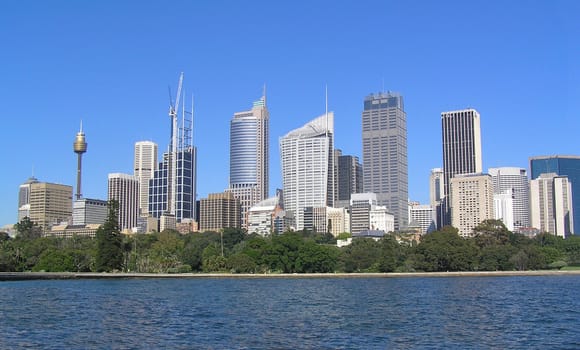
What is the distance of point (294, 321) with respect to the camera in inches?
2156

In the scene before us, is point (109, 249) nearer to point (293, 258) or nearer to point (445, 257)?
point (293, 258)

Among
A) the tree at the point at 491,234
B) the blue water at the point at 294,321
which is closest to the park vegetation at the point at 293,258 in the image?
the tree at the point at 491,234

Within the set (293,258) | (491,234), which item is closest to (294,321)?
(293,258)

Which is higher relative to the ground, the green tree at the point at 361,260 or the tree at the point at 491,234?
the tree at the point at 491,234

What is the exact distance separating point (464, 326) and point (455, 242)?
107448 millimetres

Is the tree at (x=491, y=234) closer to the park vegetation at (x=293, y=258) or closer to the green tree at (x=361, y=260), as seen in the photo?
the park vegetation at (x=293, y=258)

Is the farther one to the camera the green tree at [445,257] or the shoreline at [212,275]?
the green tree at [445,257]

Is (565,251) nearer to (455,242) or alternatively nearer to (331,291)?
(455,242)

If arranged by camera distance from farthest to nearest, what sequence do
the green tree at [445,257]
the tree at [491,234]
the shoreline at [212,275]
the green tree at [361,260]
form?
the tree at [491,234] < the green tree at [361,260] < the green tree at [445,257] < the shoreline at [212,275]

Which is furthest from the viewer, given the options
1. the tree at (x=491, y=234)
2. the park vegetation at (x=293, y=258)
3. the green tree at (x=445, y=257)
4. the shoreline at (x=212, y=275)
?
the tree at (x=491, y=234)

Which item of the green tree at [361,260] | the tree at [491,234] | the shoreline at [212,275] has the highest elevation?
the tree at [491,234]

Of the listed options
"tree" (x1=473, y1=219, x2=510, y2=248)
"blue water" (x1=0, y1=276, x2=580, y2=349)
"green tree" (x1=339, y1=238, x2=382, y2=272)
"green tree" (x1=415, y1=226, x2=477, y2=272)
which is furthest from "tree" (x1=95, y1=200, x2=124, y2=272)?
"tree" (x1=473, y1=219, x2=510, y2=248)

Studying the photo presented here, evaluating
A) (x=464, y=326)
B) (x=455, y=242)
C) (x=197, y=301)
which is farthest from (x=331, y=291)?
(x=455, y=242)

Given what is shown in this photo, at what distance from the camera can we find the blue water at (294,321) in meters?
43.6
